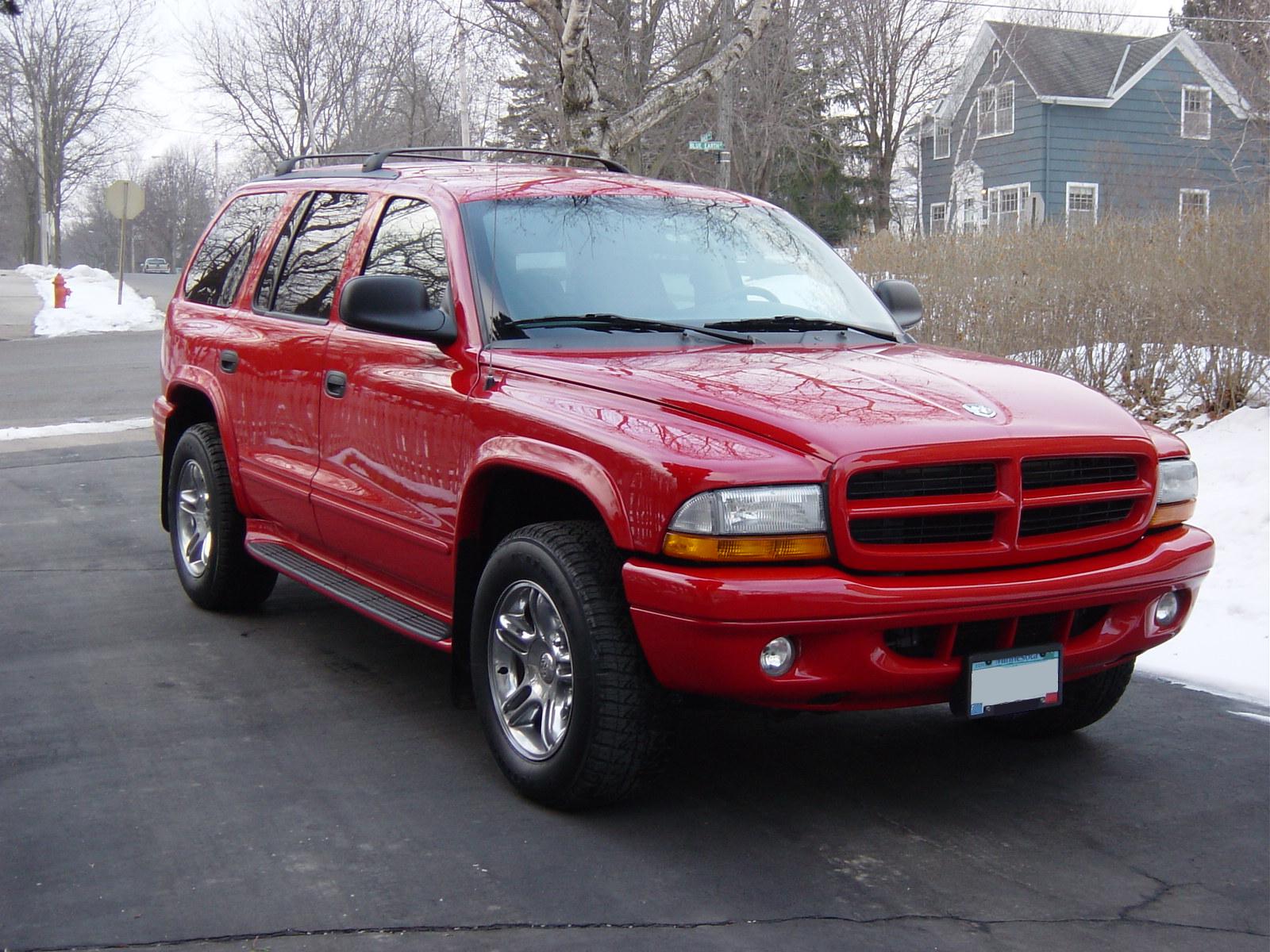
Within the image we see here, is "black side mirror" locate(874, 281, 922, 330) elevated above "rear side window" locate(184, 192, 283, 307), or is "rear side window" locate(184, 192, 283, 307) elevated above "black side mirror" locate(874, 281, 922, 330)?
"rear side window" locate(184, 192, 283, 307)

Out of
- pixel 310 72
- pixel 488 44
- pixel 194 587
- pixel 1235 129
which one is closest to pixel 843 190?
pixel 1235 129

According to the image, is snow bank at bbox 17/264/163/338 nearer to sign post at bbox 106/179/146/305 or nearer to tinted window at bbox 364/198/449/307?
sign post at bbox 106/179/146/305

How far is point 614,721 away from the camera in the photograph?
3760mm

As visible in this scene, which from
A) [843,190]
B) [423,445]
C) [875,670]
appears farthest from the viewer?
[843,190]

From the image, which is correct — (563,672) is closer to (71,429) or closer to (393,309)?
(393,309)

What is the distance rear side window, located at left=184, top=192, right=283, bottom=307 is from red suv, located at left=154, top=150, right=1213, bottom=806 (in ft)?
1.53

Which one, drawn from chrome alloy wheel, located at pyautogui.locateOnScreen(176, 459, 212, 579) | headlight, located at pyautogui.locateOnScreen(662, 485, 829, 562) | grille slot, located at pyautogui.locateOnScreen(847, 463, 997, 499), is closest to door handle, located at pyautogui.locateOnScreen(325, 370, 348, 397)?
chrome alloy wheel, located at pyautogui.locateOnScreen(176, 459, 212, 579)

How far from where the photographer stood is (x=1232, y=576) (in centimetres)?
674

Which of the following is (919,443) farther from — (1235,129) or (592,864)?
(1235,129)

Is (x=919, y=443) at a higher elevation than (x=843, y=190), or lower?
lower

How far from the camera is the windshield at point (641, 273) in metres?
4.59

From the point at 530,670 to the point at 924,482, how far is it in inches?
50.4

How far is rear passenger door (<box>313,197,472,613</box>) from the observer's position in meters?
4.50

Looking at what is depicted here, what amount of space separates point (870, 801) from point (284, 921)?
1.76 meters
